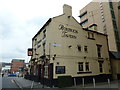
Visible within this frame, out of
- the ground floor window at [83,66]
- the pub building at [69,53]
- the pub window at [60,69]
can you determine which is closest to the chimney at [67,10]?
the pub building at [69,53]

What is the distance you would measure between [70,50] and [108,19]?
24.8 metres

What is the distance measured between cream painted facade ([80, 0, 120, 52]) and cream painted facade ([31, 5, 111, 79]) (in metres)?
14.3

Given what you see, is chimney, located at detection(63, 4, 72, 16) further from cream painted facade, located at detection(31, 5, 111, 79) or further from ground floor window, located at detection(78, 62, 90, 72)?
ground floor window, located at detection(78, 62, 90, 72)

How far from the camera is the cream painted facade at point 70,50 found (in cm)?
1569

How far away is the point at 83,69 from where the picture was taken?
58.0ft

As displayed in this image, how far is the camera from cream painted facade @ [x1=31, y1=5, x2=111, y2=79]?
15689 mm

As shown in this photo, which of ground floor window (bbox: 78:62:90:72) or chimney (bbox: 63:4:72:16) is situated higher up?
chimney (bbox: 63:4:72:16)

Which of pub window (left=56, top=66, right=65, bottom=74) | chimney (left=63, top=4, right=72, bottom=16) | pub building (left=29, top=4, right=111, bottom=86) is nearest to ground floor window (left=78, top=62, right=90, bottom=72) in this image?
pub building (left=29, top=4, right=111, bottom=86)

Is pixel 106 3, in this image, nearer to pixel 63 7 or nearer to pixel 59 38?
pixel 63 7

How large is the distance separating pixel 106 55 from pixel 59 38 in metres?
11.4

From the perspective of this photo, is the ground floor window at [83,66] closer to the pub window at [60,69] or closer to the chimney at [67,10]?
the pub window at [60,69]

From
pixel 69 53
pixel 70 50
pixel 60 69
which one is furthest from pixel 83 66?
pixel 60 69

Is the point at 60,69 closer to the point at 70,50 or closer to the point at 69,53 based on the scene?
the point at 69,53

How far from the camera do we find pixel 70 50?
17.1m
